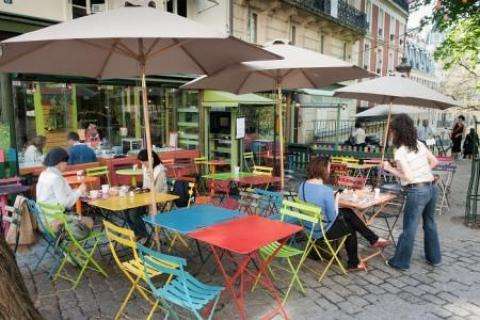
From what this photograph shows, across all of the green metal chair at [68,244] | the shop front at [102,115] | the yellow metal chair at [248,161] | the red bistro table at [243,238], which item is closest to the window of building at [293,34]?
the shop front at [102,115]

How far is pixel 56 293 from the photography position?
4176 mm

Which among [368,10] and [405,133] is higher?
[368,10]

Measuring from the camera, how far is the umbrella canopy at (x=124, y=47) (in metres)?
3.12

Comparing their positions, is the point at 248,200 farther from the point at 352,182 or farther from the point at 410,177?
the point at 410,177

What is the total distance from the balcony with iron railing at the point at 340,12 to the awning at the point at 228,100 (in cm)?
689

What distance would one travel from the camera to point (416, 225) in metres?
4.77

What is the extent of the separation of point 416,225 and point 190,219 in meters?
2.84

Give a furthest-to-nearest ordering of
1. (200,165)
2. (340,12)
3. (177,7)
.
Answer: (340,12) → (177,7) → (200,165)

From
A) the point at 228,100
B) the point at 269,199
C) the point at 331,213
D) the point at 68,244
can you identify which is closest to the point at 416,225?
the point at 331,213

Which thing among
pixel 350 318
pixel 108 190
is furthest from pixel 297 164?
pixel 350 318

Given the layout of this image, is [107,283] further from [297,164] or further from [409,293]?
[297,164]

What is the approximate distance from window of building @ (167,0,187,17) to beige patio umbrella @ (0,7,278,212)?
563cm

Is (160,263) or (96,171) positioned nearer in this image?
(160,263)

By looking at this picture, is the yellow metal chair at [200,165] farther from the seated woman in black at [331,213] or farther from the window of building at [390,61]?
the window of building at [390,61]
